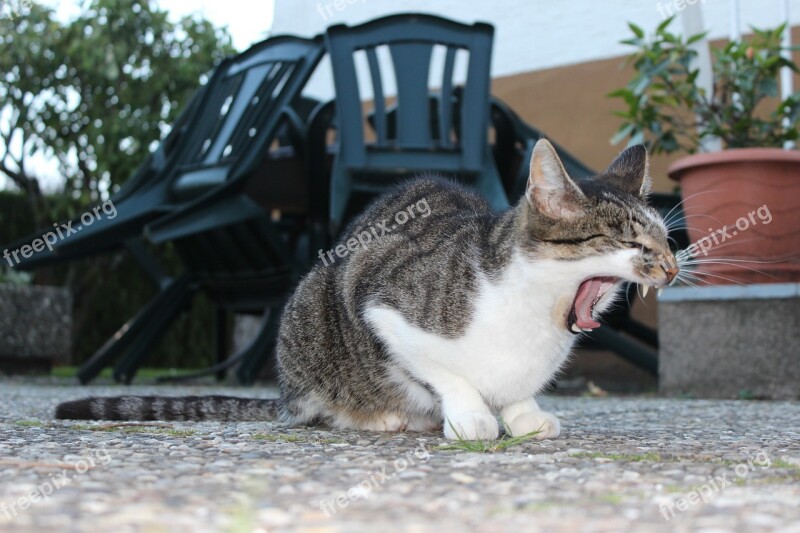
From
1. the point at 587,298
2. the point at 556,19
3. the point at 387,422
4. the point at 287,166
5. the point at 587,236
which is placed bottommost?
the point at 387,422

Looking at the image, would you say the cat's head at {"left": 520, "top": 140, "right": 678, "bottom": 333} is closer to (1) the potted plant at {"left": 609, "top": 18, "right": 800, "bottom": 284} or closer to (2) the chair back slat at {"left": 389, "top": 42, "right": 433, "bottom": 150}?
(1) the potted plant at {"left": 609, "top": 18, "right": 800, "bottom": 284}

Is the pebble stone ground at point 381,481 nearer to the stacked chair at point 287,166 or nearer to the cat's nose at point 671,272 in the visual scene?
the cat's nose at point 671,272

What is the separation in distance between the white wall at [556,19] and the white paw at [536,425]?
168 inches

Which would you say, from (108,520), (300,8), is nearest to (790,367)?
(108,520)

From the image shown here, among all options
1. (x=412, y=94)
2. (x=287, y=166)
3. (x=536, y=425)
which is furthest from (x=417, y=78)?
(x=536, y=425)

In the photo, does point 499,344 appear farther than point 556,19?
No

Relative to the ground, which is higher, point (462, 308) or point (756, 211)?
point (756, 211)

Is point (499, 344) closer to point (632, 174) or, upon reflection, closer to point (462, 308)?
point (462, 308)

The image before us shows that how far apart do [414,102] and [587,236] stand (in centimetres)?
236

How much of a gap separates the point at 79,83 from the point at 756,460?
26.9ft

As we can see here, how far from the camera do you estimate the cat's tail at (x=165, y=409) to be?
2.88 metres

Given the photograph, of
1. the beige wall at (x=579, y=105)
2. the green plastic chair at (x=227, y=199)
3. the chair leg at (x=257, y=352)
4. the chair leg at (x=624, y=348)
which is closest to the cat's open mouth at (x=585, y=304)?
the chair leg at (x=624, y=348)

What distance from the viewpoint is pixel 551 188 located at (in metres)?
2.40

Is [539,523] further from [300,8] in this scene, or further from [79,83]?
[79,83]
